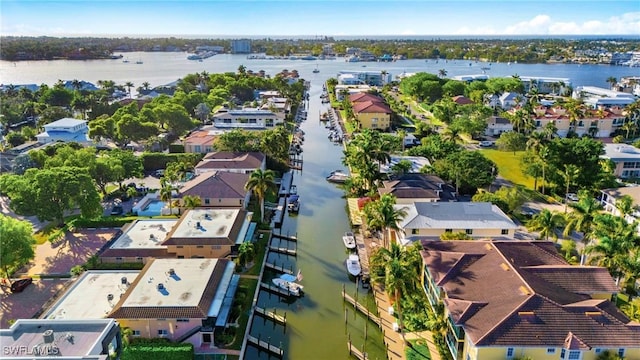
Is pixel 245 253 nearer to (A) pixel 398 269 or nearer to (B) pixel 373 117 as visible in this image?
(A) pixel 398 269

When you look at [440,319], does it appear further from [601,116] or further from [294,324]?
[601,116]

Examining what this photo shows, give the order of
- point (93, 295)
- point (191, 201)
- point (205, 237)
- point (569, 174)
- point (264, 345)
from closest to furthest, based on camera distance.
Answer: point (264, 345)
point (93, 295)
point (205, 237)
point (191, 201)
point (569, 174)

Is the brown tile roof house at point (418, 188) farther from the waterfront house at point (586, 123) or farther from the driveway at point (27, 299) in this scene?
the waterfront house at point (586, 123)

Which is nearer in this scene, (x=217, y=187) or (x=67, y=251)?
(x=67, y=251)

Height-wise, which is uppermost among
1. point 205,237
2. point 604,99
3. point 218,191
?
point 604,99

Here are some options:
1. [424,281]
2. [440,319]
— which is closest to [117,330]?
[440,319]

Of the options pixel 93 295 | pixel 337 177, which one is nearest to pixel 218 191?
pixel 93 295

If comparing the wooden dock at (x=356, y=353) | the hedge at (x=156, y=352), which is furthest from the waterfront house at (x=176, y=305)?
the wooden dock at (x=356, y=353)
